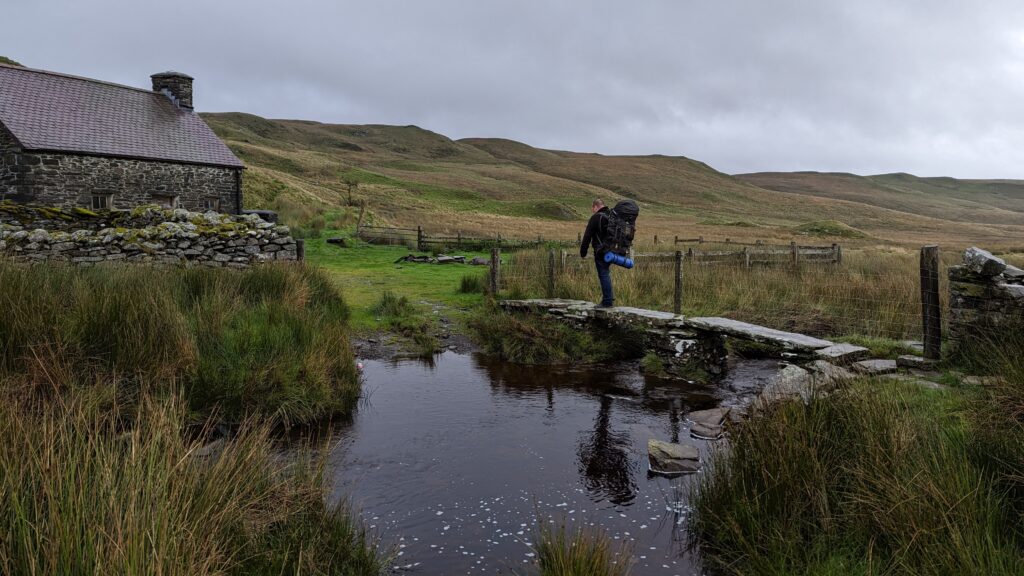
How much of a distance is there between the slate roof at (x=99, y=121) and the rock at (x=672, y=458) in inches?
849

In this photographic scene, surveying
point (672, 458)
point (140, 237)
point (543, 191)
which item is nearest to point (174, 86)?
point (140, 237)

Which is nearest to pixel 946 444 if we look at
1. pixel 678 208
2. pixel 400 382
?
pixel 400 382

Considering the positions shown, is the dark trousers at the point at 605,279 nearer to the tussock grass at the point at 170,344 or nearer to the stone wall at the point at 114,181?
the tussock grass at the point at 170,344

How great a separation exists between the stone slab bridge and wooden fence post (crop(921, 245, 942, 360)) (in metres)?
0.65

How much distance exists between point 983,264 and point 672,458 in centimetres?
378

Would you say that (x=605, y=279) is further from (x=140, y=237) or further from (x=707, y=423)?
(x=140, y=237)

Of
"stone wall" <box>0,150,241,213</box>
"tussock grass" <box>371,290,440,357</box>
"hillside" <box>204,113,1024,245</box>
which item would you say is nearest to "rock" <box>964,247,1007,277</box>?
"tussock grass" <box>371,290,440,357</box>

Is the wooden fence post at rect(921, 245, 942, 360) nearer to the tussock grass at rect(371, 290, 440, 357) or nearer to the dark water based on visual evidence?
the dark water

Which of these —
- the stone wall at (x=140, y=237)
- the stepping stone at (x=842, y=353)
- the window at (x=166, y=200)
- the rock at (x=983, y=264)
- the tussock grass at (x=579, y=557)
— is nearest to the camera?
A: the tussock grass at (x=579, y=557)

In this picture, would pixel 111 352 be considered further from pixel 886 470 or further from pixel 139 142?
pixel 139 142

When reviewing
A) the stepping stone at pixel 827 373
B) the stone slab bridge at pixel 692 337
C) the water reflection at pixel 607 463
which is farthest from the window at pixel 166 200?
the stepping stone at pixel 827 373

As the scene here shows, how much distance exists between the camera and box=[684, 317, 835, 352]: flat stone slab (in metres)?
7.53

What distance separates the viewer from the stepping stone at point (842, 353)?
6.92 metres

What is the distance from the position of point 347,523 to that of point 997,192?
221 meters
